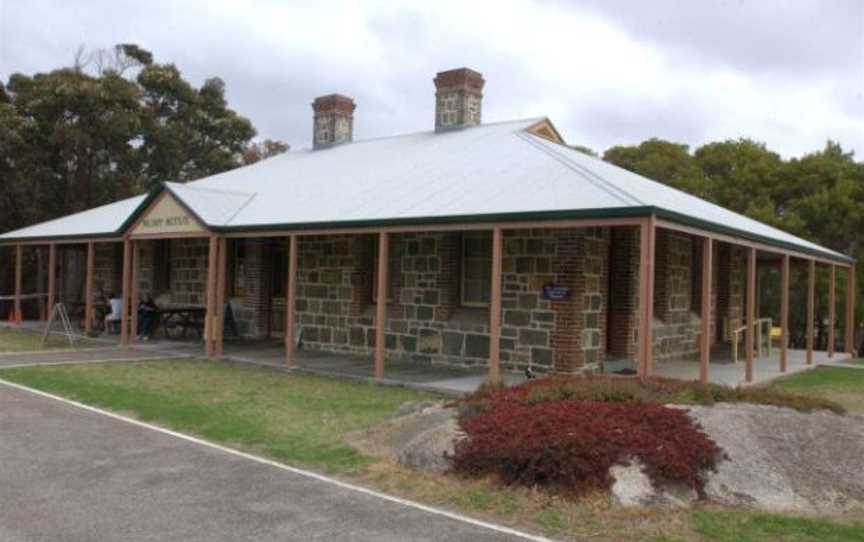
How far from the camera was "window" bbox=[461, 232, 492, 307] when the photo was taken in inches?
530

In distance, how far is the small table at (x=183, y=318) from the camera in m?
17.5

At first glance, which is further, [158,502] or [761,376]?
[761,376]

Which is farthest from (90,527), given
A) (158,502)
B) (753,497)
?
(753,497)

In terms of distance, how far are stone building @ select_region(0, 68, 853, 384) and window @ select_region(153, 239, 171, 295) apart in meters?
0.03

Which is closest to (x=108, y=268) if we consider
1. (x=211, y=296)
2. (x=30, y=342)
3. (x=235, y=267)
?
(x=30, y=342)

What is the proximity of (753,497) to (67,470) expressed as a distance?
5.22m

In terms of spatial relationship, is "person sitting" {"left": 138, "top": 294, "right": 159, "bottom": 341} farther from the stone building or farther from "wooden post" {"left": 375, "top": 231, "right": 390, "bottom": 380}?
"wooden post" {"left": 375, "top": 231, "right": 390, "bottom": 380}

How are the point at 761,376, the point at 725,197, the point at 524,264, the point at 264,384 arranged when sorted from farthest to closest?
the point at 725,197, the point at 761,376, the point at 524,264, the point at 264,384

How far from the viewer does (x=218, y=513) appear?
215 inches

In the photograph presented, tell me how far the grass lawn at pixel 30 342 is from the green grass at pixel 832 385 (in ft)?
42.4

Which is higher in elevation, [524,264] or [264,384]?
[524,264]

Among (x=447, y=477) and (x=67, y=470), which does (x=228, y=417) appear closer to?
(x=67, y=470)

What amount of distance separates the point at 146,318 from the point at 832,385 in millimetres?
13483

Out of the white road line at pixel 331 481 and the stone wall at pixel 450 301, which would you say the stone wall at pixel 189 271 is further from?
the white road line at pixel 331 481
